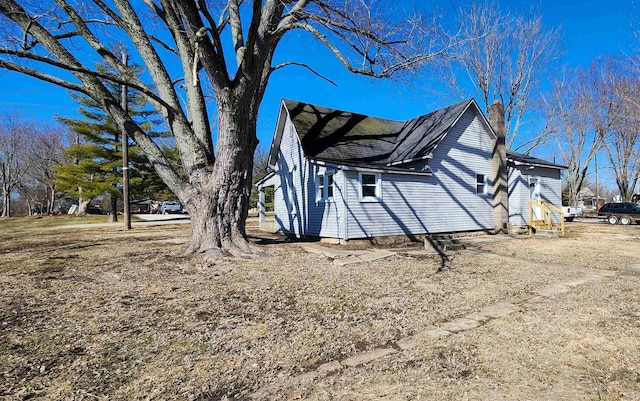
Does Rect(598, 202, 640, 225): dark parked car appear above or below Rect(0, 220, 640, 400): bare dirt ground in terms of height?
above

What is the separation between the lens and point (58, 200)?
43.8 m

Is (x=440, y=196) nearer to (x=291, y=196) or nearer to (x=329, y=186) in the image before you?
(x=329, y=186)

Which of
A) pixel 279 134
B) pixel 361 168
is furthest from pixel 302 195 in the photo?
pixel 279 134

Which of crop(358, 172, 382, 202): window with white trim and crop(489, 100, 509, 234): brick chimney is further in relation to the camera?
crop(489, 100, 509, 234): brick chimney

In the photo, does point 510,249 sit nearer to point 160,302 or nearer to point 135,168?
point 160,302

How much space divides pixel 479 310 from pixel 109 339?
4.54 m

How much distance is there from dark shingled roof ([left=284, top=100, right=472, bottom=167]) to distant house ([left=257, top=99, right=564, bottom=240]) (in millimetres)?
55

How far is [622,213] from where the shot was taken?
24.0m

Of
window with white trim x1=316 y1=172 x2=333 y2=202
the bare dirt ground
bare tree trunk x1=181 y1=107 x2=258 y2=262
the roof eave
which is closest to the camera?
the bare dirt ground

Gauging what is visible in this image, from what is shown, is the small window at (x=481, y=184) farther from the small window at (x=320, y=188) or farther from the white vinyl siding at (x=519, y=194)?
the small window at (x=320, y=188)

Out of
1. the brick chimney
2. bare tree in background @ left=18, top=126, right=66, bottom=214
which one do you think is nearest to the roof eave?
the brick chimney

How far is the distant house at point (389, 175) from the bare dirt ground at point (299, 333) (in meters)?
5.61

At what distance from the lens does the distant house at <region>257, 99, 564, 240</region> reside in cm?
1277

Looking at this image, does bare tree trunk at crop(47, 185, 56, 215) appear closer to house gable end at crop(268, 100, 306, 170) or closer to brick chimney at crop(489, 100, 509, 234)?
house gable end at crop(268, 100, 306, 170)
